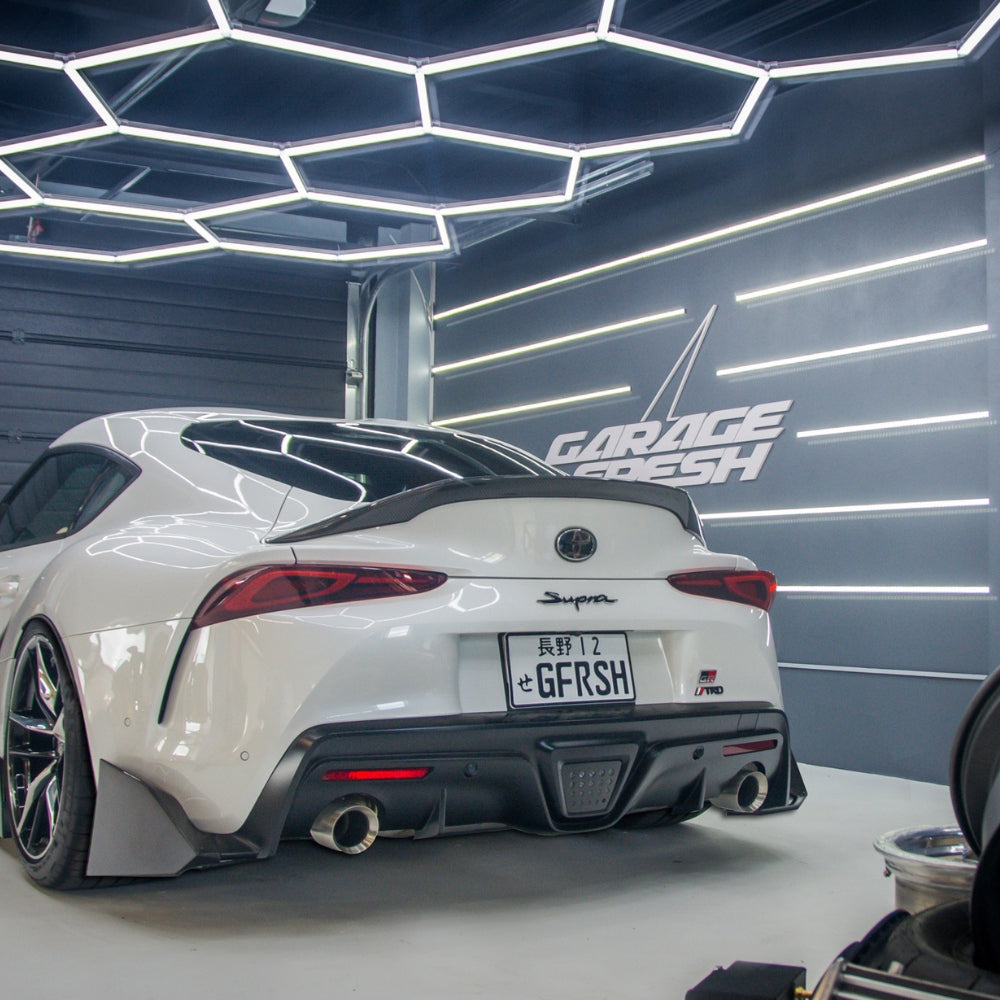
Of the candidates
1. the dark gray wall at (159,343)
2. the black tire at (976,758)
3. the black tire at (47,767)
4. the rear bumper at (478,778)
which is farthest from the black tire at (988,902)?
the dark gray wall at (159,343)

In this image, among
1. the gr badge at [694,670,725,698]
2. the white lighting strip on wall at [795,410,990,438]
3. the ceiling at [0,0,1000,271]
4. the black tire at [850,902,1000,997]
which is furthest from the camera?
the white lighting strip on wall at [795,410,990,438]

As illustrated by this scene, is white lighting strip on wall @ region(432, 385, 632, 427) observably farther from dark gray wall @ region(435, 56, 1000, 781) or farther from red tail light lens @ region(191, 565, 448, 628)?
red tail light lens @ region(191, 565, 448, 628)

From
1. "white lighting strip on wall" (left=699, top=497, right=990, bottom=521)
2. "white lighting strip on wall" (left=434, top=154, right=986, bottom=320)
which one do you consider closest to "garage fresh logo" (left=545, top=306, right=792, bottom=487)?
"white lighting strip on wall" (left=699, top=497, right=990, bottom=521)

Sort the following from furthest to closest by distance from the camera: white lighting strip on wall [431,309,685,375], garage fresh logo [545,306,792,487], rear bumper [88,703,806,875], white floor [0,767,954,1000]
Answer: white lighting strip on wall [431,309,685,375], garage fresh logo [545,306,792,487], rear bumper [88,703,806,875], white floor [0,767,954,1000]

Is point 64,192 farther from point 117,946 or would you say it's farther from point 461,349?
point 117,946

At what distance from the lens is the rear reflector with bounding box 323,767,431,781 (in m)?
2.13

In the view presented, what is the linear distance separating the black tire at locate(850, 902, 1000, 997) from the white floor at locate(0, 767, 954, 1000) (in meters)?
0.56

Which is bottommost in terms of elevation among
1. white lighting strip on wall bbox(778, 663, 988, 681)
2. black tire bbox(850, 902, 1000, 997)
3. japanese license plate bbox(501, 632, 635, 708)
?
white lighting strip on wall bbox(778, 663, 988, 681)

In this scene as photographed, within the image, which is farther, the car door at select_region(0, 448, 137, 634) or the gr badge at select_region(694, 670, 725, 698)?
the car door at select_region(0, 448, 137, 634)

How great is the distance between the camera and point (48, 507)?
131 inches

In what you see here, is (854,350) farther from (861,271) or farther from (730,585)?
(730,585)

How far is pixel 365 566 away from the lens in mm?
2188

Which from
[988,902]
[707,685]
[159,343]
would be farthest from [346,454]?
[159,343]

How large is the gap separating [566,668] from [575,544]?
0.27 meters
